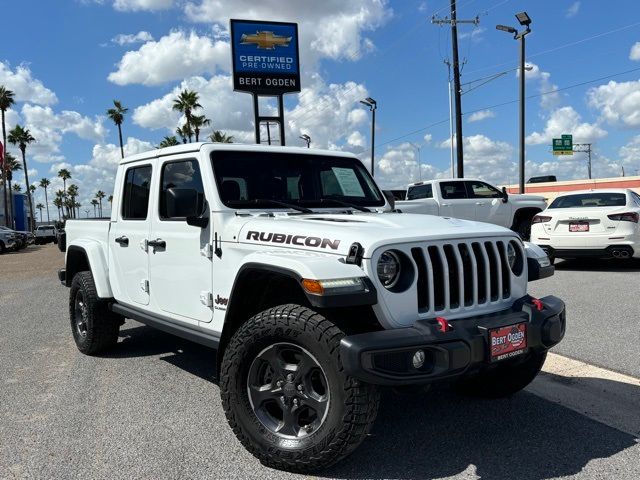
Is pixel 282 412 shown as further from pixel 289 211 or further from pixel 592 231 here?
pixel 592 231

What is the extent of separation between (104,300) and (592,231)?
8222 mm

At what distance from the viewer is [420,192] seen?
1484 cm

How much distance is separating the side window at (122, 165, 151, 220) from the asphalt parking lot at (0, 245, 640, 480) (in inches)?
55.9

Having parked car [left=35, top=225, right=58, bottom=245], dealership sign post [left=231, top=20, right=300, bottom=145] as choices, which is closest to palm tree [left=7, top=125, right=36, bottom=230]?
parked car [left=35, top=225, right=58, bottom=245]

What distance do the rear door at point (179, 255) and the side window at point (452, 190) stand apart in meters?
10.9

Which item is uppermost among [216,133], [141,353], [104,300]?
[216,133]

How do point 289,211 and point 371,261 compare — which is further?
point 289,211

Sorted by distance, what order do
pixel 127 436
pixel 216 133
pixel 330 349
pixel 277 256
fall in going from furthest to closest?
pixel 216 133 < pixel 127 436 < pixel 277 256 < pixel 330 349

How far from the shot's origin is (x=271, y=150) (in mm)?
4375

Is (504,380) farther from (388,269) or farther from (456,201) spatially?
(456,201)

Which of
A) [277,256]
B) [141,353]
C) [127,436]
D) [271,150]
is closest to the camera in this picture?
[277,256]

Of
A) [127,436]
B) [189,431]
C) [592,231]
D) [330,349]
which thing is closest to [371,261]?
[330,349]

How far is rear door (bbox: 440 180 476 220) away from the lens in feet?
46.5

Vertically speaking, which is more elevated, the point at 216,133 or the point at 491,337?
the point at 216,133
